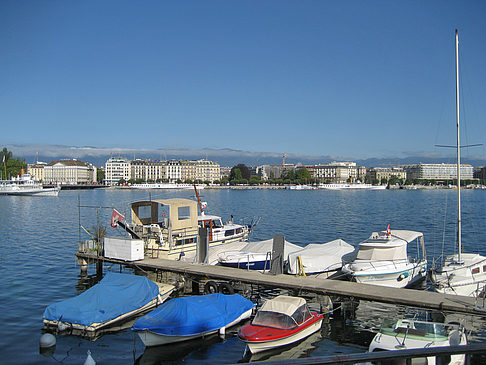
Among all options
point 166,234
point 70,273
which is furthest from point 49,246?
point 166,234

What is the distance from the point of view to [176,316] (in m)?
18.6

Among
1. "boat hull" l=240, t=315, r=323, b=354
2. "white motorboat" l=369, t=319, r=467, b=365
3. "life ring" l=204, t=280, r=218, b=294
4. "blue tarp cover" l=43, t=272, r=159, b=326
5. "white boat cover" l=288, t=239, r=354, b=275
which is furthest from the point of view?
"white boat cover" l=288, t=239, r=354, b=275

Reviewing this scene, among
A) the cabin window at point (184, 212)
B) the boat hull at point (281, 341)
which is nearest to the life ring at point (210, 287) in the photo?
the boat hull at point (281, 341)

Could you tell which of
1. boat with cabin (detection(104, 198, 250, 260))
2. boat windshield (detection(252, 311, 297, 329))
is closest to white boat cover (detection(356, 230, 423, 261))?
Answer: boat windshield (detection(252, 311, 297, 329))

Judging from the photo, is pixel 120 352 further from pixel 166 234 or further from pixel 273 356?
pixel 166 234

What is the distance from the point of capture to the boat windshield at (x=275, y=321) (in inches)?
708

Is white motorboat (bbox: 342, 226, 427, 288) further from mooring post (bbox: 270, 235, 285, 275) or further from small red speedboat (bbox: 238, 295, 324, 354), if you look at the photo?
small red speedboat (bbox: 238, 295, 324, 354)

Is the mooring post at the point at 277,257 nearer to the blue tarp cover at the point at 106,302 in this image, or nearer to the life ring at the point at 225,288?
the life ring at the point at 225,288

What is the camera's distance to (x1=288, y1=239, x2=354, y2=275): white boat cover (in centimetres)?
2725

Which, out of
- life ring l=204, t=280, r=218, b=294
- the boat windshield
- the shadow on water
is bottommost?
the shadow on water

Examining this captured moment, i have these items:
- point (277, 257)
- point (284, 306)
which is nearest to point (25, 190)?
point (277, 257)

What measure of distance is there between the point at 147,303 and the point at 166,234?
9.28 m

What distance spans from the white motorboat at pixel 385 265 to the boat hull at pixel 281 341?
665 centimetres

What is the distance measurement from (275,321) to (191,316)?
11.5ft
